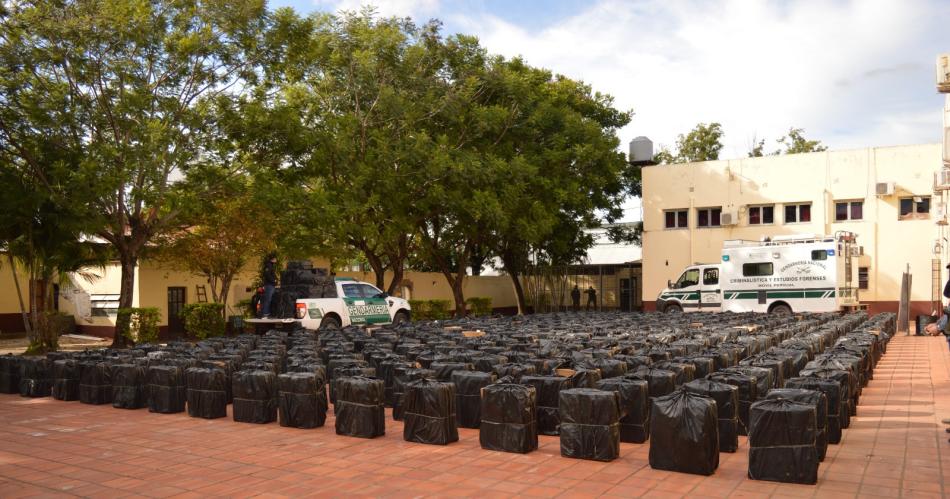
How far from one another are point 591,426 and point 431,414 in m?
1.72

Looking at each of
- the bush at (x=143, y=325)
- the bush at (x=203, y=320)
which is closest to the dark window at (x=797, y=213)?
the bush at (x=203, y=320)

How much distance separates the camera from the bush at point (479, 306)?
3681cm

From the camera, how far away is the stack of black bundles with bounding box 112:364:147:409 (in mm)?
10047

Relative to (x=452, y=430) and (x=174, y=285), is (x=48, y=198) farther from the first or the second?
(x=452, y=430)

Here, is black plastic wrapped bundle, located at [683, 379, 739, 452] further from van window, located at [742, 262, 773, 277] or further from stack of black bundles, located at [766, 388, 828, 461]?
van window, located at [742, 262, 773, 277]

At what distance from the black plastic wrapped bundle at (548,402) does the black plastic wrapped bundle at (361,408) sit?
5.65 ft

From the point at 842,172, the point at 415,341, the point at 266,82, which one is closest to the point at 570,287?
the point at 842,172

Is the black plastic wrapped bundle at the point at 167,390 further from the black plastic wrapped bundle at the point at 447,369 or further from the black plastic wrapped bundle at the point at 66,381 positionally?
the black plastic wrapped bundle at the point at 447,369

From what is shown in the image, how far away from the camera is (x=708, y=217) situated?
34.0 metres

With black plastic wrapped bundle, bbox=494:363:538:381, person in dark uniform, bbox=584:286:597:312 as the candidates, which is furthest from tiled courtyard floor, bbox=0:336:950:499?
person in dark uniform, bbox=584:286:597:312

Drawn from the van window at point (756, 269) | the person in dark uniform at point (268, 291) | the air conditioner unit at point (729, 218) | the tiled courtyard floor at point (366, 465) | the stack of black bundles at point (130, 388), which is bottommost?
the tiled courtyard floor at point (366, 465)

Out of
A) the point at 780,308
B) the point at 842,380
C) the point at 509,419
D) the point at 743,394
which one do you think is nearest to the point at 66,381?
the point at 509,419

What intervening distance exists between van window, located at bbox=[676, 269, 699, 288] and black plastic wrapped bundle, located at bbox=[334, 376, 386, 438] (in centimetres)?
2291

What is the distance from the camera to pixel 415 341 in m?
14.1
